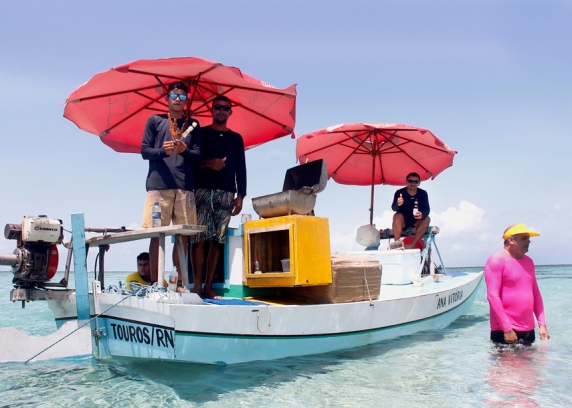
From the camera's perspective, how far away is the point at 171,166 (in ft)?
17.9

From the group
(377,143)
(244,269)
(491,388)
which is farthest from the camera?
(377,143)

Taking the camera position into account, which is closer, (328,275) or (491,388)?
(491,388)

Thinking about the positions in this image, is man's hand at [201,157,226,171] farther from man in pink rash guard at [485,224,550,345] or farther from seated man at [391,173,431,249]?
seated man at [391,173,431,249]

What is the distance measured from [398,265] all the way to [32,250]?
578 cm

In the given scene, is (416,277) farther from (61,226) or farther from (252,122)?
(61,226)

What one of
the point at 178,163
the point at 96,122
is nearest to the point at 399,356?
the point at 178,163

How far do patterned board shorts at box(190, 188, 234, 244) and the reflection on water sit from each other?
127 inches

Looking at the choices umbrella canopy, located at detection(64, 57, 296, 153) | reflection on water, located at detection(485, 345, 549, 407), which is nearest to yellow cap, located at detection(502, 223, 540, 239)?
reflection on water, located at detection(485, 345, 549, 407)

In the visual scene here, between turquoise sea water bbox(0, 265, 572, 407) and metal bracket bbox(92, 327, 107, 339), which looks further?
metal bracket bbox(92, 327, 107, 339)

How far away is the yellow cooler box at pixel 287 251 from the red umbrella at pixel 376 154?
4.38 meters

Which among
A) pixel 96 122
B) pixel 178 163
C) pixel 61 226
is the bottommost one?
pixel 61 226

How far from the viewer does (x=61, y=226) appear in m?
5.59

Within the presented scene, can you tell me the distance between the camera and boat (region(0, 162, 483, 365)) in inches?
181

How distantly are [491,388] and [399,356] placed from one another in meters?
1.52
